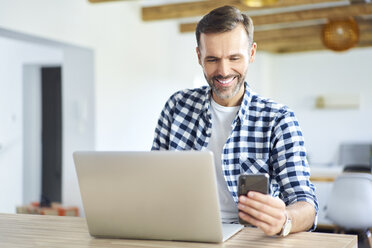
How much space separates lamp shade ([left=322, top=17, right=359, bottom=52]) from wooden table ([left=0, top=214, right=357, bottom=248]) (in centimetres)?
471

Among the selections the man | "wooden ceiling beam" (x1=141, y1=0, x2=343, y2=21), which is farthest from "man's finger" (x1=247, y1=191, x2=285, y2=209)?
"wooden ceiling beam" (x1=141, y1=0, x2=343, y2=21)

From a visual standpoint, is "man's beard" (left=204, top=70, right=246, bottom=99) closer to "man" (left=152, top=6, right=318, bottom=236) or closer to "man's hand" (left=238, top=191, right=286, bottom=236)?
"man" (left=152, top=6, right=318, bottom=236)

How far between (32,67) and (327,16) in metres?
4.47

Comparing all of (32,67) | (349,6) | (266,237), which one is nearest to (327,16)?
(349,6)

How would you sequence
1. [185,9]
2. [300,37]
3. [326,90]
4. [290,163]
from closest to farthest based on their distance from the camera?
[290,163]
[185,9]
[300,37]
[326,90]

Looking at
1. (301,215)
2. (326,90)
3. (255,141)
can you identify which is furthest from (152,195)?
(326,90)

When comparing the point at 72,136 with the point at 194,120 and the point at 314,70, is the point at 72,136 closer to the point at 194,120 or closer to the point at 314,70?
the point at 194,120

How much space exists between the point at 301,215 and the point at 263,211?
25 cm

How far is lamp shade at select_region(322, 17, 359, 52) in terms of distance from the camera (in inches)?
240

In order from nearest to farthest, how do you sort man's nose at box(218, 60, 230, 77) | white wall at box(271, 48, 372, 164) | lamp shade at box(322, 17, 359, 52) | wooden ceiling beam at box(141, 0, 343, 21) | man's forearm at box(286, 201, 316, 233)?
1. man's forearm at box(286, 201, 316, 233)
2. man's nose at box(218, 60, 230, 77)
3. lamp shade at box(322, 17, 359, 52)
4. wooden ceiling beam at box(141, 0, 343, 21)
5. white wall at box(271, 48, 372, 164)

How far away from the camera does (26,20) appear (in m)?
5.32

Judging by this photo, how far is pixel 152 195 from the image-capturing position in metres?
1.64

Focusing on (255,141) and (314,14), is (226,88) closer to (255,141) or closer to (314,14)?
(255,141)

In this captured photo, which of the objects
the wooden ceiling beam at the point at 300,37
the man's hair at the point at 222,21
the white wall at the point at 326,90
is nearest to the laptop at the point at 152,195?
the man's hair at the point at 222,21
